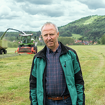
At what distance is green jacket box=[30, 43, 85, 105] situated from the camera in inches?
91.0

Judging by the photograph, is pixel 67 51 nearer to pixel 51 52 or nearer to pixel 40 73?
pixel 51 52

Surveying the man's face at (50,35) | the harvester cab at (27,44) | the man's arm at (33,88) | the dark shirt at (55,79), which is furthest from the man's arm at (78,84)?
the harvester cab at (27,44)

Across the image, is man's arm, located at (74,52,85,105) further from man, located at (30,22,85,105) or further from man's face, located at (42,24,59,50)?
man's face, located at (42,24,59,50)

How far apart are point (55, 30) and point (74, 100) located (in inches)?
36.2

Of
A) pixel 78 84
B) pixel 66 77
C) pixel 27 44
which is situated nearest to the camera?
pixel 66 77

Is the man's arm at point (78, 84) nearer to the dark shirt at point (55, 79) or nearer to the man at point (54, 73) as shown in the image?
the man at point (54, 73)

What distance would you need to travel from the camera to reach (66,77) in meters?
2.29

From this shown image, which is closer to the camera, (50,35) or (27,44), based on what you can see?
(50,35)

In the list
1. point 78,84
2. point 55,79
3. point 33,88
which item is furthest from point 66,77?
point 33,88

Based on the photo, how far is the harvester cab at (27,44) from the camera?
22.8 m

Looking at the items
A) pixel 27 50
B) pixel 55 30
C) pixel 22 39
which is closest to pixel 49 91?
pixel 55 30

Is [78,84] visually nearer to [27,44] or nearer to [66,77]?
[66,77]

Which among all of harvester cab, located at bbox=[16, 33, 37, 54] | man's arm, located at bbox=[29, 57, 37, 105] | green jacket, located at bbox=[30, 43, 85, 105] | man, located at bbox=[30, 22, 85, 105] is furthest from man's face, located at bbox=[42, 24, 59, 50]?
harvester cab, located at bbox=[16, 33, 37, 54]

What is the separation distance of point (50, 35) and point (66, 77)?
0.57m
